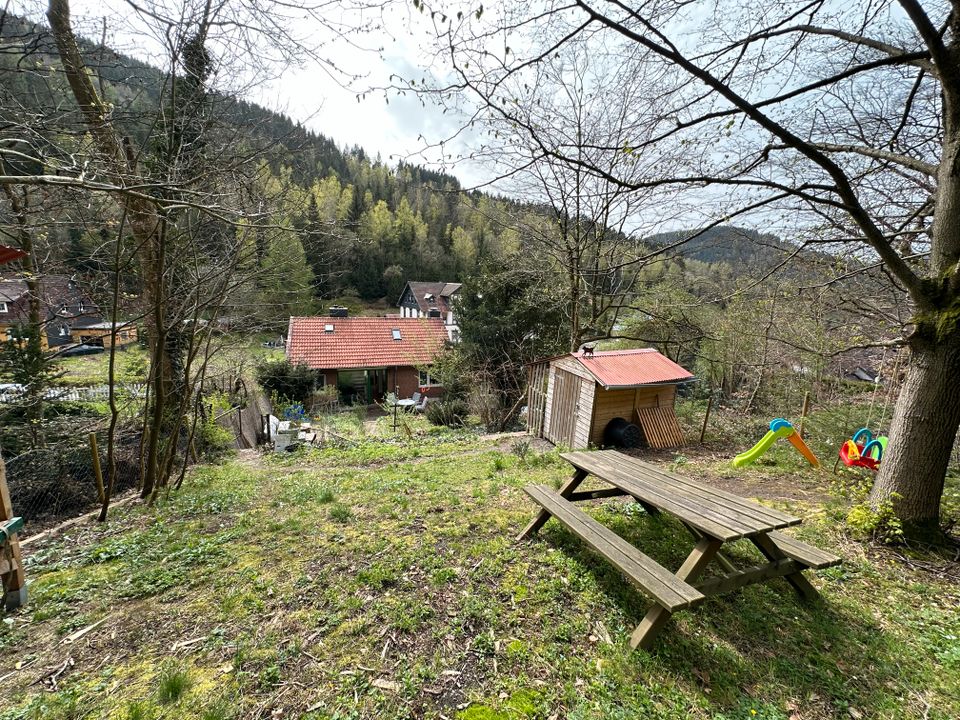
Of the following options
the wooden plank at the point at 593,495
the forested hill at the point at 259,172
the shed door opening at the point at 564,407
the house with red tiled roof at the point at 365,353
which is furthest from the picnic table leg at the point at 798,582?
the house with red tiled roof at the point at 365,353

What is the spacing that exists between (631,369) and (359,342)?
15.9 meters

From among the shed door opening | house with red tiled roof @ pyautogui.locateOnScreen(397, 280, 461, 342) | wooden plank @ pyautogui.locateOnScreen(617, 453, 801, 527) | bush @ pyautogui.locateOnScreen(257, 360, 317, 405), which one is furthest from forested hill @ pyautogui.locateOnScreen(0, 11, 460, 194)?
house with red tiled roof @ pyautogui.locateOnScreen(397, 280, 461, 342)

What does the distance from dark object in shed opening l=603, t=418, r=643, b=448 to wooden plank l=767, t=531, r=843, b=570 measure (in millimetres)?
6098

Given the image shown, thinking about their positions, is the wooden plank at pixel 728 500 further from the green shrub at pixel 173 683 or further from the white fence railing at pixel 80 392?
the white fence railing at pixel 80 392

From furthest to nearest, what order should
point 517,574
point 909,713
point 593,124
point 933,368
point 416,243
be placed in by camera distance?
point 416,243
point 593,124
point 933,368
point 517,574
point 909,713

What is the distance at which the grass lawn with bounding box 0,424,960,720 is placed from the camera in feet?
6.64

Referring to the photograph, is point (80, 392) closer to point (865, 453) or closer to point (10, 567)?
point (10, 567)

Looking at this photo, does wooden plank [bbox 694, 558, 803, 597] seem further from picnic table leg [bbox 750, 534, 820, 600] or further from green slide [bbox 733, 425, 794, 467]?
green slide [bbox 733, 425, 794, 467]

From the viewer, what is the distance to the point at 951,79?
306 centimetres

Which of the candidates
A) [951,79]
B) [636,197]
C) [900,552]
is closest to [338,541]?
[900,552]

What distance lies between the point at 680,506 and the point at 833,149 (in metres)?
3.92

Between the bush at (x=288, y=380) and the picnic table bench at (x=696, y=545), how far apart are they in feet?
51.6

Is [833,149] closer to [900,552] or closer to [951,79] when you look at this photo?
[951,79]

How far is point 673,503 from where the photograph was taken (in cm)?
279
